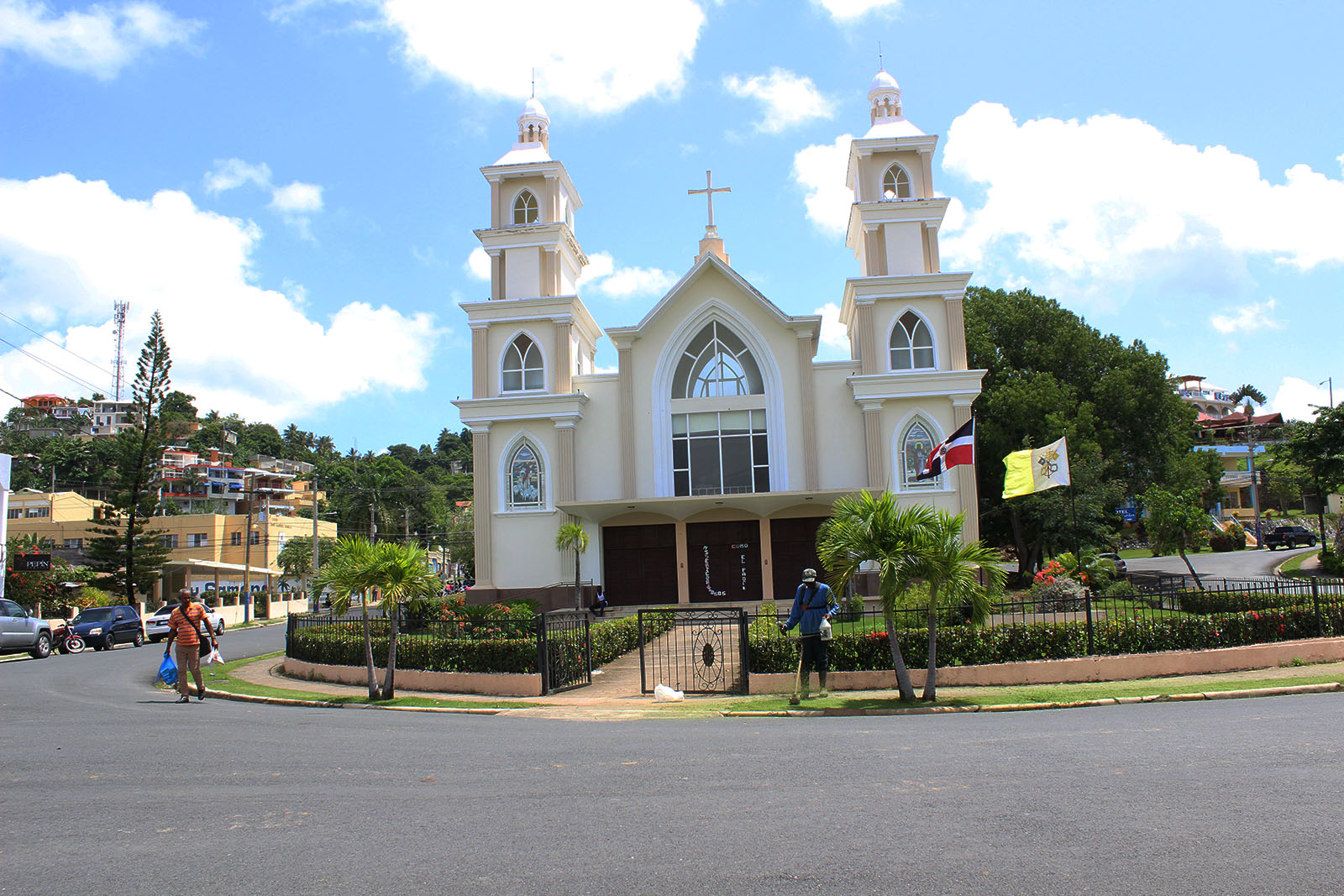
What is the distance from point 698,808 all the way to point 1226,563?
142ft

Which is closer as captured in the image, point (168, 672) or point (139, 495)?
point (168, 672)

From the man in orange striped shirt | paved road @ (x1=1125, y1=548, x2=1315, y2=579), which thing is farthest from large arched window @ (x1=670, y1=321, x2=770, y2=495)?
paved road @ (x1=1125, y1=548, x2=1315, y2=579)

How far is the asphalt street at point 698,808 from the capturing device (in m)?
4.90

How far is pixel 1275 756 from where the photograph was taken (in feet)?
23.6

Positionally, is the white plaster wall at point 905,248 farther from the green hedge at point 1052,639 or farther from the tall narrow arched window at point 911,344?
the green hedge at point 1052,639

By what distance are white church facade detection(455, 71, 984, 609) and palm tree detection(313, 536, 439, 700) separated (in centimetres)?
1415

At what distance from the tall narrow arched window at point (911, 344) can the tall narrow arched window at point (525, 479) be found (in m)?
12.0

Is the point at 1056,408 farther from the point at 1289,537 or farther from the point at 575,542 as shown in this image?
the point at 1289,537

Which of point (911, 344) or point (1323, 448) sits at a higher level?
point (911, 344)

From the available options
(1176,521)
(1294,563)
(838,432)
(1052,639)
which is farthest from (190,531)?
(1294,563)

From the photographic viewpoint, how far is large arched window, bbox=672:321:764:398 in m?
31.0

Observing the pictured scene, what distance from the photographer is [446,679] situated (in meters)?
15.1

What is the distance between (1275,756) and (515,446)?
25734mm

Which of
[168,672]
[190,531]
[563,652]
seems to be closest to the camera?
[563,652]
